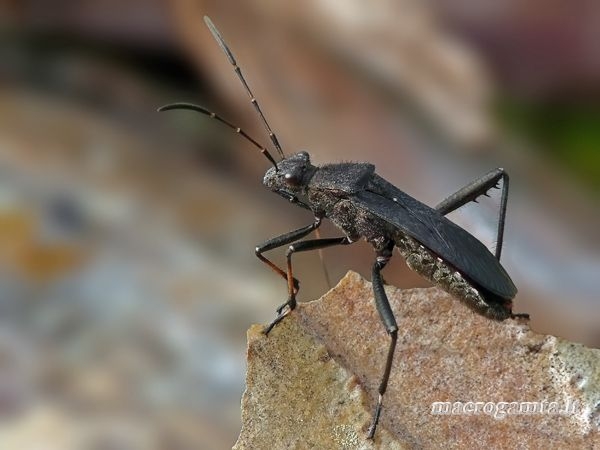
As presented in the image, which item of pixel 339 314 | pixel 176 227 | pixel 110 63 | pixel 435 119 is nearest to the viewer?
pixel 339 314

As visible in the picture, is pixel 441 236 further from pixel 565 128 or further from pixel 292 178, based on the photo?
pixel 565 128

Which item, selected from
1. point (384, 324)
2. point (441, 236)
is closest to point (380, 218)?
point (441, 236)

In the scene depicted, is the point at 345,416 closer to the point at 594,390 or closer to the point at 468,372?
the point at 468,372

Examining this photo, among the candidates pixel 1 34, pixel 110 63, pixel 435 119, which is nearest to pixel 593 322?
pixel 435 119

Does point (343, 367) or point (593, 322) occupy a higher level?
point (593, 322)

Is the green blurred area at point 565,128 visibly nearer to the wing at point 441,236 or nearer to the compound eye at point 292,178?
the wing at point 441,236

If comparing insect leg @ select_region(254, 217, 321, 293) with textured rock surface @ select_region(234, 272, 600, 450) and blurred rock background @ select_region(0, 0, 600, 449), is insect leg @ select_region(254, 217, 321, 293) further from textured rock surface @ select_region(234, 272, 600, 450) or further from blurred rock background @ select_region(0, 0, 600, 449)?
blurred rock background @ select_region(0, 0, 600, 449)

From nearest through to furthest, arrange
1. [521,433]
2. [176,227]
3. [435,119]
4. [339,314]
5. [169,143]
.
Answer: [521,433] → [339,314] → [176,227] → [435,119] → [169,143]
